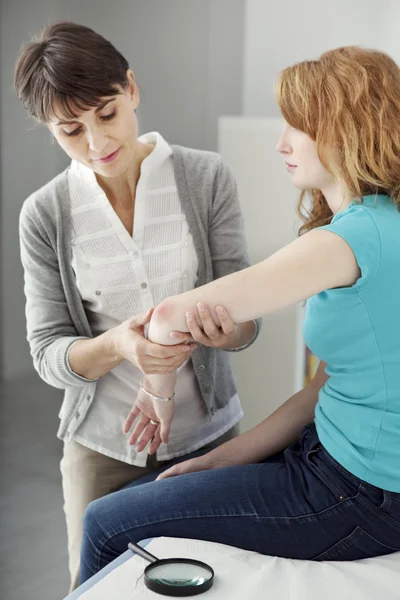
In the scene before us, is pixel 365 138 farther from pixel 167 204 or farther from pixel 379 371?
pixel 167 204

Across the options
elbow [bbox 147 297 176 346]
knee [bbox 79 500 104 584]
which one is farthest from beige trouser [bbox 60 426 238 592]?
elbow [bbox 147 297 176 346]

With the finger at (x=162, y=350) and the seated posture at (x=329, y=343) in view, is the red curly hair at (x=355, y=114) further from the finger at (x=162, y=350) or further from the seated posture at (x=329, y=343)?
the finger at (x=162, y=350)

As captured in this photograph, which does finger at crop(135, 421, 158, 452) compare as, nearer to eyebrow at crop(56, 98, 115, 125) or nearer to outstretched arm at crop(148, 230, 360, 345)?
outstretched arm at crop(148, 230, 360, 345)

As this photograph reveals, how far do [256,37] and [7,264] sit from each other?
1702mm

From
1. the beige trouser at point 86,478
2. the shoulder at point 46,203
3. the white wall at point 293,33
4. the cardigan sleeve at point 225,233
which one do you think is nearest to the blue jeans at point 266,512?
the beige trouser at point 86,478

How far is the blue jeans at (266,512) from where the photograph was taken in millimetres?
1360

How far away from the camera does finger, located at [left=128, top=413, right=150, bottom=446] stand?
5.73ft

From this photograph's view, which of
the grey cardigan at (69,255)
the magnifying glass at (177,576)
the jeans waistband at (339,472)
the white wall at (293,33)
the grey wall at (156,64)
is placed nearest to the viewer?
the magnifying glass at (177,576)

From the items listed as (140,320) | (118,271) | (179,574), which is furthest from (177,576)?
(118,271)

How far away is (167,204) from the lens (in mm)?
1854

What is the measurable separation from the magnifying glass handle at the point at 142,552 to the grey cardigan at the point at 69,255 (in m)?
0.52

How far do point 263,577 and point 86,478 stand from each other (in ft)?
2.19

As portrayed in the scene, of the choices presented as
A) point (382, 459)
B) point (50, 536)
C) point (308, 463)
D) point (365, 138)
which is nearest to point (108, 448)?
point (308, 463)

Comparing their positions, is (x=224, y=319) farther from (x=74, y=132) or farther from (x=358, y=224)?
(x=74, y=132)
